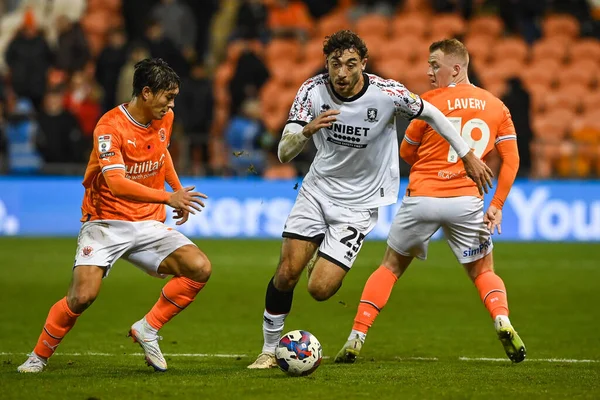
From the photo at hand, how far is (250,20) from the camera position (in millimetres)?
21531

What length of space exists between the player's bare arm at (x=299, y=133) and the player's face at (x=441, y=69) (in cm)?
145

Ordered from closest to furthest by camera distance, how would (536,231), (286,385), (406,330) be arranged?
(286,385) < (406,330) < (536,231)

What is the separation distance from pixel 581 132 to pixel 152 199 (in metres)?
13.9

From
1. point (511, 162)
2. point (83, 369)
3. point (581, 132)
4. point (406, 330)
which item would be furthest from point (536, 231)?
point (83, 369)

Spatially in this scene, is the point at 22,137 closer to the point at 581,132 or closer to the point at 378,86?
the point at 581,132

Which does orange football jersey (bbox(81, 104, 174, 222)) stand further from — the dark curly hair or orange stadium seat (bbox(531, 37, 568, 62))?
orange stadium seat (bbox(531, 37, 568, 62))

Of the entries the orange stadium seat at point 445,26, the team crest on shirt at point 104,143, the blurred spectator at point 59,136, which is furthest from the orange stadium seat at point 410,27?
the team crest on shirt at point 104,143

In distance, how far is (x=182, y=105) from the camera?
1888 centimetres

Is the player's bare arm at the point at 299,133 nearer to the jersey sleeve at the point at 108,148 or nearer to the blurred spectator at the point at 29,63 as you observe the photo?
the jersey sleeve at the point at 108,148

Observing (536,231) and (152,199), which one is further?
(536,231)

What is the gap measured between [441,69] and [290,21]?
46.8ft

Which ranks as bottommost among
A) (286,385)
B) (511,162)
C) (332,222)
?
(286,385)

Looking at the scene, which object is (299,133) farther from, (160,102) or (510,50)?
(510,50)

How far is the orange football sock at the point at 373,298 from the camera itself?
7.92 metres
